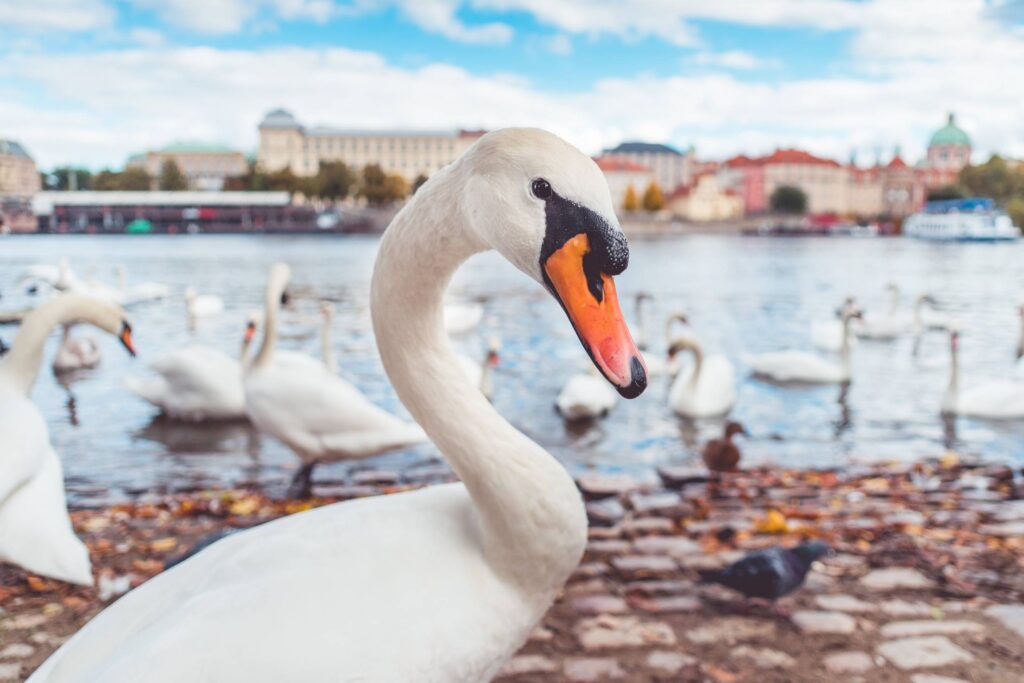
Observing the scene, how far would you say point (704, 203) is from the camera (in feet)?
406

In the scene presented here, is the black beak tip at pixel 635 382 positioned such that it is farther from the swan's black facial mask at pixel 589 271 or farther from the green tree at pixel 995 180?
the green tree at pixel 995 180

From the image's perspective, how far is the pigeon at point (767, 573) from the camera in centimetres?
323

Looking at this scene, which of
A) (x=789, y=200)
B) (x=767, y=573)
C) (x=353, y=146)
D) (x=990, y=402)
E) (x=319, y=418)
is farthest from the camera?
(x=353, y=146)

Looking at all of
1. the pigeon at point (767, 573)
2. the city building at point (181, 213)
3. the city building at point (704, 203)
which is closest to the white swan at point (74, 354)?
the pigeon at point (767, 573)

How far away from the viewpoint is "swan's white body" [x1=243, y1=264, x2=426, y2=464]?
17.0ft

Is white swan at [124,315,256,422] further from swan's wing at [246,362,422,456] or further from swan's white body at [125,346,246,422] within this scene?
swan's wing at [246,362,422,456]

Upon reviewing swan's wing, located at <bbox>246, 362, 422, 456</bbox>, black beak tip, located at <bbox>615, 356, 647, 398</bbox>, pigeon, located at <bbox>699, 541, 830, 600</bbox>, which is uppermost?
black beak tip, located at <bbox>615, 356, 647, 398</bbox>

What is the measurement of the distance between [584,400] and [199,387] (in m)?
3.42

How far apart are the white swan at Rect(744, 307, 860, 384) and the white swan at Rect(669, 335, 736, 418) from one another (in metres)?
1.63

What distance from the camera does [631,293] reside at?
23188 millimetres

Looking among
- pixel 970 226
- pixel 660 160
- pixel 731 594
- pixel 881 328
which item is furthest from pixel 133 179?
pixel 731 594

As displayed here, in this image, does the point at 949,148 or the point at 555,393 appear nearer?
the point at 555,393

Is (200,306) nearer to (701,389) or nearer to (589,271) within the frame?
(701,389)

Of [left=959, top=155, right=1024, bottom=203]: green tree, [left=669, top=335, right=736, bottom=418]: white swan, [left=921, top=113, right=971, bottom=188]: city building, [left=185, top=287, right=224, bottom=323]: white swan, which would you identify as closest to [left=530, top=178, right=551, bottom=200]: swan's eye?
[left=669, top=335, right=736, bottom=418]: white swan
